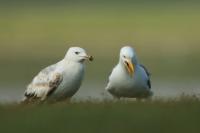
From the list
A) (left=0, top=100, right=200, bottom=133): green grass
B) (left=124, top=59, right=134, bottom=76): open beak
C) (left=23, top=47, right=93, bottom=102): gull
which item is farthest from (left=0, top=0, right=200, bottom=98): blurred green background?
(left=0, top=100, right=200, bottom=133): green grass

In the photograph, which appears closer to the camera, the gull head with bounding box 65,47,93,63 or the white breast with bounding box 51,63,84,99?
the white breast with bounding box 51,63,84,99

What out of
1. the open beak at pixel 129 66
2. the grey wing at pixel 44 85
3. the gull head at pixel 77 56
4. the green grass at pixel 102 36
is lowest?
the grey wing at pixel 44 85

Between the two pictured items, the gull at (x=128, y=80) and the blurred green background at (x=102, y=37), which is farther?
the blurred green background at (x=102, y=37)

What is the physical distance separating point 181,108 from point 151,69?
16.9 metres

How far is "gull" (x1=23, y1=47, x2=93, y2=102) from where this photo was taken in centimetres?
1992

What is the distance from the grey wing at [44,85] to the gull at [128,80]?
Answer: 921mm

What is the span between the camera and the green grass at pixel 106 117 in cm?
1628

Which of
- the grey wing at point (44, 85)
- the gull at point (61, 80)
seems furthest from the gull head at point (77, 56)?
the grey wing at point (44, 85)

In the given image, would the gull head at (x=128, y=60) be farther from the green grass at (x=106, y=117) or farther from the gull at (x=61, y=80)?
the green grass at (x=106, y=117)

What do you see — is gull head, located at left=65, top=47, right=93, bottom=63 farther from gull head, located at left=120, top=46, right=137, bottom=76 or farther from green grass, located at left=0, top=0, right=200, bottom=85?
green grass, located at left=0, top=0, right=200, bottom=85

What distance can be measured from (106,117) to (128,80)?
10.3 feet

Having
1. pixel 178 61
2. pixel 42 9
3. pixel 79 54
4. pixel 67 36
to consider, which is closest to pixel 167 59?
pixel 178 61

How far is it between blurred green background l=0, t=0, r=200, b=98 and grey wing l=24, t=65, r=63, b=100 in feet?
21.4

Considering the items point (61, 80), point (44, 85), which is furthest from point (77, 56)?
point (44, 85)
